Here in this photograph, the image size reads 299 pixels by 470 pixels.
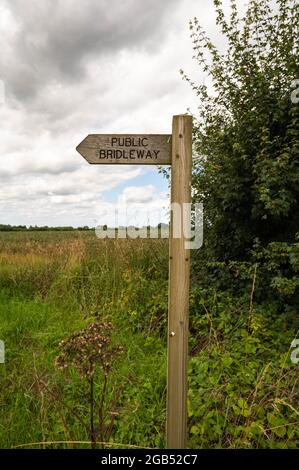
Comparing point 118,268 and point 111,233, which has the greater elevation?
point 111,233

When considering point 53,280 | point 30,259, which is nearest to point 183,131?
point 53,280

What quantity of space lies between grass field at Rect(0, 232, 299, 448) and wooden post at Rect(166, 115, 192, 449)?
0.27 metres

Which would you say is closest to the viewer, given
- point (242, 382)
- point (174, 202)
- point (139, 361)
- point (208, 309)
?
point (174, 202)

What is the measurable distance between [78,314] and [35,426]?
183cm

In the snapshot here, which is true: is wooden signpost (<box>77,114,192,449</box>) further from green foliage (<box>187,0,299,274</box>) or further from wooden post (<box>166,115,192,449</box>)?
green foliage (<box>187,0,299,274</box>)

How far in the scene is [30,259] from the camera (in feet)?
20.4

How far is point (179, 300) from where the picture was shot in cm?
197

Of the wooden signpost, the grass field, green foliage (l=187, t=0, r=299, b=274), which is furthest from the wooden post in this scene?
green foliage (l=187, t=0, r=299, b=274)

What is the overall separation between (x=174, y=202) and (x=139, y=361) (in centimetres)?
181

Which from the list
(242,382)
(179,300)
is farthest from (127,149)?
(242,382)

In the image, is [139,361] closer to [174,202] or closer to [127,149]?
[174,202]

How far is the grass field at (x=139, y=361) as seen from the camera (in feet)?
7.25

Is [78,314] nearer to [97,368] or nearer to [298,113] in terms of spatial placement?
[97,368]

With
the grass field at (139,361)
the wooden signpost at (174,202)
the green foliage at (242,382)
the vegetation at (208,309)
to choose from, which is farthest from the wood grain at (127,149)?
the green foliage at (242,382)
